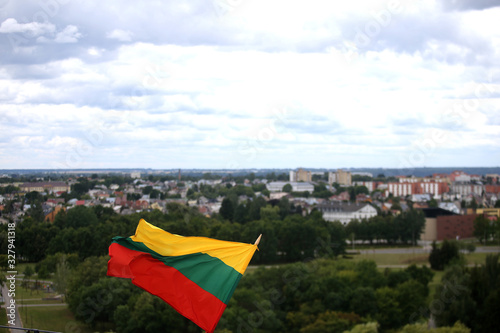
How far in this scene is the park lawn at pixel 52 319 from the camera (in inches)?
701

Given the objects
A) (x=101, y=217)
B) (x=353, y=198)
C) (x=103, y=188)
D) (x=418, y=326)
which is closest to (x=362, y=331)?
(x=418, y=326)

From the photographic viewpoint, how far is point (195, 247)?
21.1 feet

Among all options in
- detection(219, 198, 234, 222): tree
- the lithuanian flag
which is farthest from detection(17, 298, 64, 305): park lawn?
detection(219, 198, 234, 222): tree

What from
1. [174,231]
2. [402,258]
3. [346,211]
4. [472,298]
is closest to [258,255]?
[174,231]

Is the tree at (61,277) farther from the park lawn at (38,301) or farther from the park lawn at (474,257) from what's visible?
the park lawn at (474,257)

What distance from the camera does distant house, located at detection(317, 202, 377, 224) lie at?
7562cm

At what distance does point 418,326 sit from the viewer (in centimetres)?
2072

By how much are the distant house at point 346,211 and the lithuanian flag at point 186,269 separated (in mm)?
69789

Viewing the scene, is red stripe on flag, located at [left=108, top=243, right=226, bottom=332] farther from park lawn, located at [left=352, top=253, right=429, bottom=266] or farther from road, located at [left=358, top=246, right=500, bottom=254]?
road, located at [left=358, top=246, right=500, bottom=254]

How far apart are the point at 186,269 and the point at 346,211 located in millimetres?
73220

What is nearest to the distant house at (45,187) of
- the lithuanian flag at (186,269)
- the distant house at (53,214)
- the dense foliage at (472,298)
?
the distant house at (53,214)

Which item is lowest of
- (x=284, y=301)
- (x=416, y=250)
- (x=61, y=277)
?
(x=416, y=250)

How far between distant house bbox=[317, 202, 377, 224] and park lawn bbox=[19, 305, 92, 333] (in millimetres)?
56163

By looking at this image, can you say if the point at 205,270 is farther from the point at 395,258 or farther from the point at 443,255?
the point at 395,258
